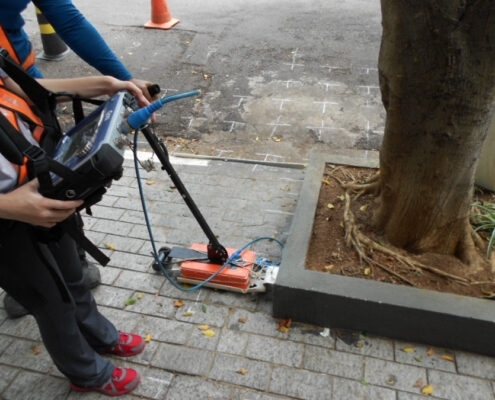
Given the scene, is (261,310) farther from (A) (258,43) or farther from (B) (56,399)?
(A) (258,43)

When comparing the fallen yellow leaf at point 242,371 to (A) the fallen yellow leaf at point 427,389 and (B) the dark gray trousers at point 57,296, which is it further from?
(A) the fallen yellow leaf at point 427,389

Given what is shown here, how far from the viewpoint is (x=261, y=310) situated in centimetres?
311

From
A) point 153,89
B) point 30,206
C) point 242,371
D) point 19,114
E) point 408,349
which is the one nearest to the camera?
point 30,206

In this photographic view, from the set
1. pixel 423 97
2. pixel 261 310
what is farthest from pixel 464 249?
pixel 261 310

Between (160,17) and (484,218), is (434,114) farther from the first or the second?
(160,17)

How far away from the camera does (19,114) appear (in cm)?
187

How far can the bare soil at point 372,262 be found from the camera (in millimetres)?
2949

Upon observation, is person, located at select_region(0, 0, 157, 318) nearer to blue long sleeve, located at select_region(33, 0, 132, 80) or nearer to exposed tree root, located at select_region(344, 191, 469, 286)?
blue long sleeve, located at select_region(33, 0, 132, 80)

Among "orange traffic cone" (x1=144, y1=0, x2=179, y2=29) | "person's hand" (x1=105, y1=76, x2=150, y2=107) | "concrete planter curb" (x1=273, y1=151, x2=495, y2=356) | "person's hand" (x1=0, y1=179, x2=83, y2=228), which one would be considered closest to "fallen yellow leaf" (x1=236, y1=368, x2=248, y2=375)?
"concrete planter curb" (x1=273, y1=151, x2=495, y2=356)

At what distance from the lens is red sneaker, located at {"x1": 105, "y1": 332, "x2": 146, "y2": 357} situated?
110 inches

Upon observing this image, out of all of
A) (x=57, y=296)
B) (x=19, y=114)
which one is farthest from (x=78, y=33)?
(x=57, y=296)

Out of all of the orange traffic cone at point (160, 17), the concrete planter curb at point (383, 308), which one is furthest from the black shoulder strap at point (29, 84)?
the orange traffic cone at point (160, 17)

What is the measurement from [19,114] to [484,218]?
306 centimetres

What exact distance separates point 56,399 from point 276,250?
71.1 inches
